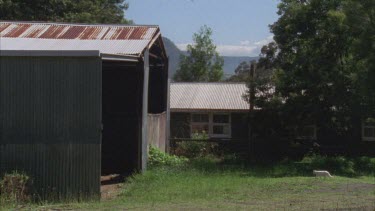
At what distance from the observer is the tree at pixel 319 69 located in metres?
24.8

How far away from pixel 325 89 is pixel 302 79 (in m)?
1.05

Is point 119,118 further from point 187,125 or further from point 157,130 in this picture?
point 187,125

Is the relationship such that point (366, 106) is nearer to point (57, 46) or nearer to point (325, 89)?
point (325, 89)

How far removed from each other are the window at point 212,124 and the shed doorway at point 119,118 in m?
11.3

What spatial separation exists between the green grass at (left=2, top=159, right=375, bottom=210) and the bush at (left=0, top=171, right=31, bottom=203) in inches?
30.6

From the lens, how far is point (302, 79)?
25859 mm

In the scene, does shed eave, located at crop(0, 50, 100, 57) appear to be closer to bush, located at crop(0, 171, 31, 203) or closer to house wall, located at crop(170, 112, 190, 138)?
bush, located at crop(0, 171, 31, 203)

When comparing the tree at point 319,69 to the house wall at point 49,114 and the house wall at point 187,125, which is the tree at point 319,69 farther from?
the house wall at point 49,114

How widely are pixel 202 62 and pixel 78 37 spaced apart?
4128 cm

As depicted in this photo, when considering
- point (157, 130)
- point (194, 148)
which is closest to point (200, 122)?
point (194, 148)

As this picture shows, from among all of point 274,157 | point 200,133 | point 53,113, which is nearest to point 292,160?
point 274,157

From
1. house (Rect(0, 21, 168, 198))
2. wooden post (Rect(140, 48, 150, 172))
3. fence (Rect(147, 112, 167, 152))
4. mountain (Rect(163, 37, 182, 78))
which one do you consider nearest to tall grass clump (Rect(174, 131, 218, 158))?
fence (Rect(147, 112, 167, 152))

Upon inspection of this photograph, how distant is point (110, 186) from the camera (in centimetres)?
1742

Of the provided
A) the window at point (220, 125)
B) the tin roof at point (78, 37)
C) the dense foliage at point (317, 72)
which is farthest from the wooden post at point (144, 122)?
the window at point (220, 125)
